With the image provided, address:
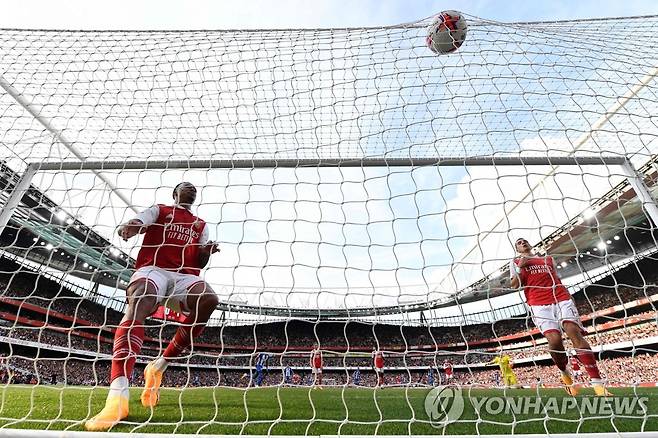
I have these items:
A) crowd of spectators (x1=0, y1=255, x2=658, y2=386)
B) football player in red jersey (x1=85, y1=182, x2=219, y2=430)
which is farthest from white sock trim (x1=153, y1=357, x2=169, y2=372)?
crowd of spectators (x1=0, y1=255, x2=658, y2=386)

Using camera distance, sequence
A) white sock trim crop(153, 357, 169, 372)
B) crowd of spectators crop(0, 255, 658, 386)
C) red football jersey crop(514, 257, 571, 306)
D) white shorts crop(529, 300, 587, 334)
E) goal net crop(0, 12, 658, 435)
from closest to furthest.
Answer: goal net crop(0, 12, 658, 435) → white sock trim crop(153, 357, 169, 372) → white shorts crop(529, 300, 587, 334) → red football jersey crop(514, 257, 571, 306) → crowd of spectators crop(0, 255, 658, 386)

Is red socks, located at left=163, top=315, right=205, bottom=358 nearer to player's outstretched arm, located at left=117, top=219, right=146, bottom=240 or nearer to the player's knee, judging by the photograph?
the player's knee

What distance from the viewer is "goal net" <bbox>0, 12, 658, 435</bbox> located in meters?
2.90

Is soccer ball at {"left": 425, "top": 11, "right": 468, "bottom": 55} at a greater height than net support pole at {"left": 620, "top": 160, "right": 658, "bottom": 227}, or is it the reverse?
soccer ball at {"left": 425, "top": 11, "right": 468, "bottom": 55}

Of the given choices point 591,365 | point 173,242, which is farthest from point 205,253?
point 591,365

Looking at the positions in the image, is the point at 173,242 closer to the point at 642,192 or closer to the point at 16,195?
the point at 16,195

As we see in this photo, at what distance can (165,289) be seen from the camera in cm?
280

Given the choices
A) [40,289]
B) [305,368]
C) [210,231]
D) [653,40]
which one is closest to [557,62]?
[653,40]

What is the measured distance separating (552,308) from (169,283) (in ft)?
12.2

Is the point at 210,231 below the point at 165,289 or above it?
above

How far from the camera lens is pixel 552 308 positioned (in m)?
4.13

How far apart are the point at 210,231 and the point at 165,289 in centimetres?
71

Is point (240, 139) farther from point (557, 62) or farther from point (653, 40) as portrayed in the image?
point (653, 40)

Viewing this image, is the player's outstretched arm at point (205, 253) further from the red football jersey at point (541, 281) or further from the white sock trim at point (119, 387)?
the red football jersey at point (541, 281)
